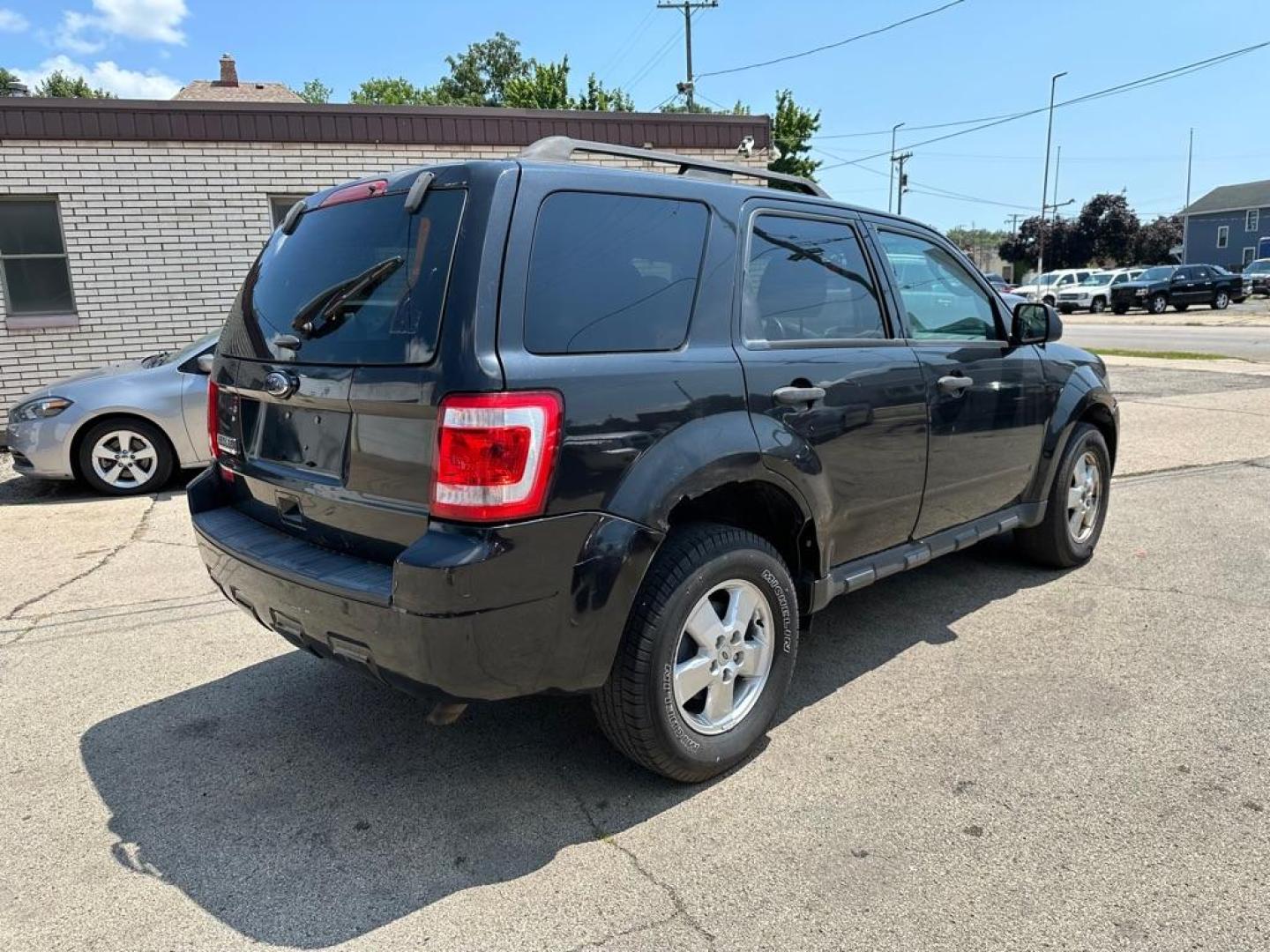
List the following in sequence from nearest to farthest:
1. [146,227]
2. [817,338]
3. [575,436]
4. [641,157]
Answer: [575,436] → [641,157] → [817,338] → [146,227]

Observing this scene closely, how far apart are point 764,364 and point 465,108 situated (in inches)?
351

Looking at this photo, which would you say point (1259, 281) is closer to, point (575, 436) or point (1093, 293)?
point (1093, 293)

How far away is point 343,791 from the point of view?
9.80 ft

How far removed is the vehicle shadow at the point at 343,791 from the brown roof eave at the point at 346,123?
8.00 m

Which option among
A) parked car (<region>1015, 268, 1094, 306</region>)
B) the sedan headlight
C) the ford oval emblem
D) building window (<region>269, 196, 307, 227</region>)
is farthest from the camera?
parked car (<region>1015, 268, 1094, 306</region>)

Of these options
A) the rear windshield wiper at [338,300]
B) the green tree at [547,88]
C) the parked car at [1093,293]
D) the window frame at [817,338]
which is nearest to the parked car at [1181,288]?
the parked car at [1093,293]

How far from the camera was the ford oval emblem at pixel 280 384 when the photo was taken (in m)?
2.84

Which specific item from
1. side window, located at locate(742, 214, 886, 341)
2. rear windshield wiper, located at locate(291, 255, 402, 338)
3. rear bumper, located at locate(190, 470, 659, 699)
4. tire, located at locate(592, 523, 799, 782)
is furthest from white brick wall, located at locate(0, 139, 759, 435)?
rear bumper, located at locate(190, 470, 659, 699)

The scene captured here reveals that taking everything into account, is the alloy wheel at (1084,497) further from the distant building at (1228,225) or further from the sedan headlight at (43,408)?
the distant building at (1228,225)

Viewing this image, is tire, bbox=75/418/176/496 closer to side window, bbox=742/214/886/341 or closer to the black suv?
the black suv

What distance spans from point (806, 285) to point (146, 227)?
9.06m

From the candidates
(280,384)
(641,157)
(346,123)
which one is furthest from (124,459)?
(641,157)

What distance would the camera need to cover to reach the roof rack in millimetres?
2973

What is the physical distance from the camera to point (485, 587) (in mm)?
2367
